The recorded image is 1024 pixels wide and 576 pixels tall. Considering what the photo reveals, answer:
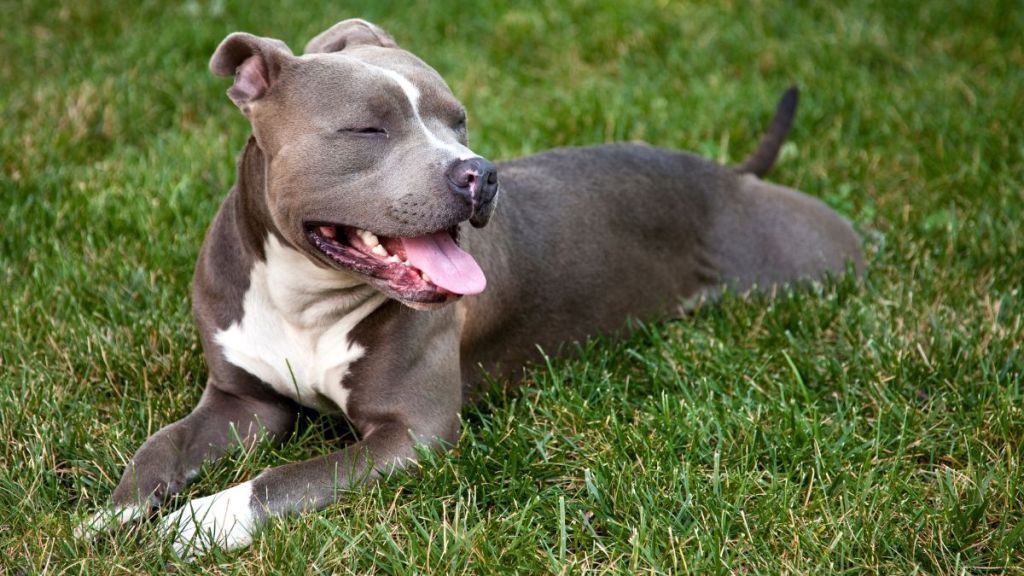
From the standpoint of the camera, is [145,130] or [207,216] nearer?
[207,216]

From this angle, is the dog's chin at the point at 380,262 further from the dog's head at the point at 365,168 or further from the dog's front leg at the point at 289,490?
the dog's front leg at the point at 289,490

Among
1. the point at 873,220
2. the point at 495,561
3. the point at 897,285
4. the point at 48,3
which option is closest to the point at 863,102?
the point at 873,220

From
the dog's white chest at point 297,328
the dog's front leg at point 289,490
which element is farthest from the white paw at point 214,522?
the dog's white chest at point 297,328

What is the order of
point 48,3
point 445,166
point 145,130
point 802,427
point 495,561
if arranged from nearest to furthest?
1. point 495,561
2. point 445,166
3. point 802,427
4. point 145,130
5. point 48,3

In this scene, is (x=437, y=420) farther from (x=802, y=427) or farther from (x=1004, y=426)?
(x=1004, y=426)

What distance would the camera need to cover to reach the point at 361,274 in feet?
11.0

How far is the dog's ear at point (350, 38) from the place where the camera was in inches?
155

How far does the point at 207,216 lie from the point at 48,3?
3055mm

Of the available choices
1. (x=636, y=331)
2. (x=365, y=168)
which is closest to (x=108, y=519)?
(x=365, y=168)

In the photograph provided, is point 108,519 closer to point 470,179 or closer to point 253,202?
point 253,202

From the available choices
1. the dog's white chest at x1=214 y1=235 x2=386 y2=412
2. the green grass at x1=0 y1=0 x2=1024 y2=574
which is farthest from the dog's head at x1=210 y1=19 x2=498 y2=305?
the green grass at x1=0 y1=0 x2=1024 y2=574

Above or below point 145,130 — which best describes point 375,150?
above

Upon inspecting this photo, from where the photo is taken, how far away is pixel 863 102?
6418mm

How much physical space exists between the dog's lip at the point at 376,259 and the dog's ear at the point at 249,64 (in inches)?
17.3
